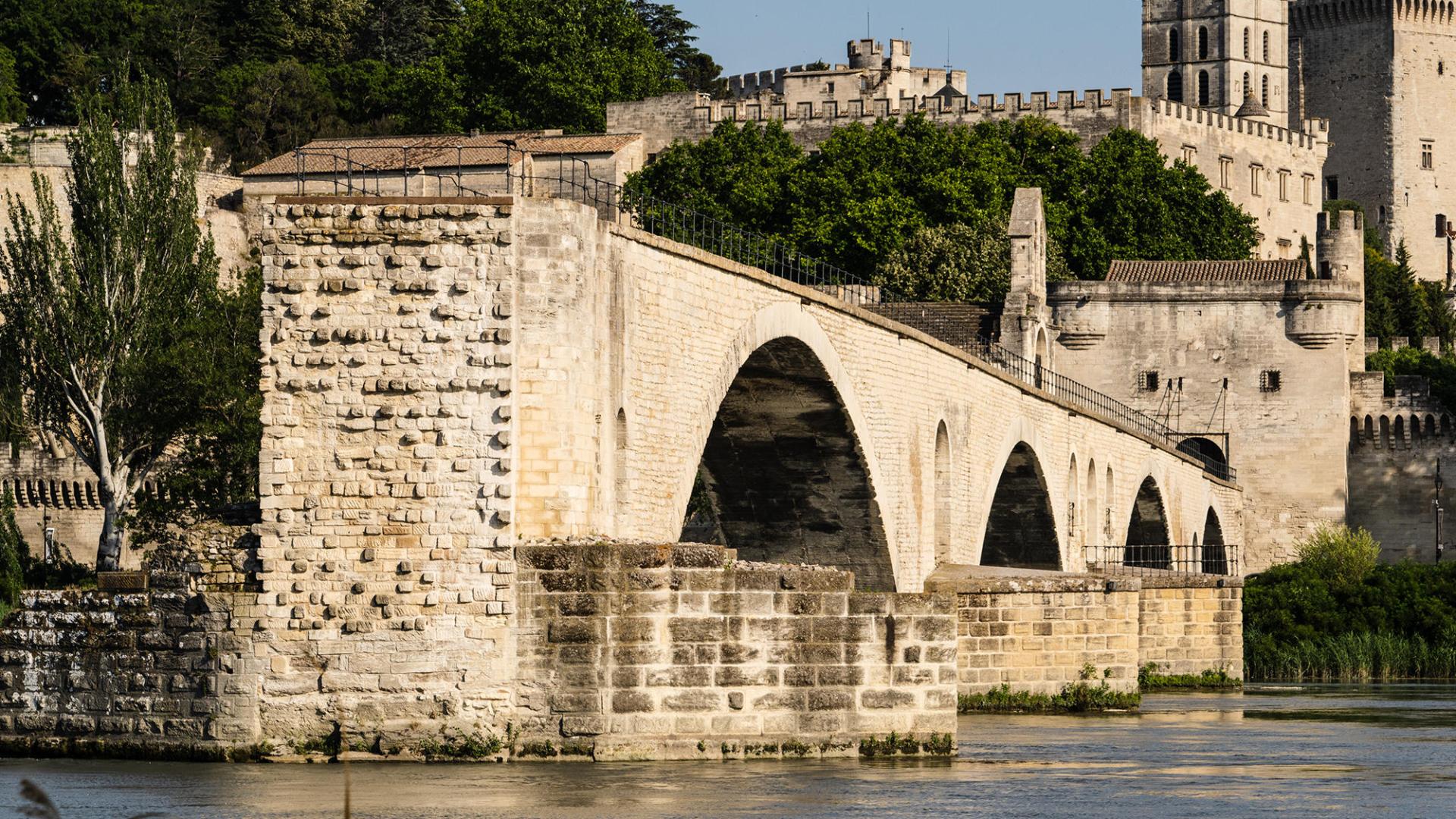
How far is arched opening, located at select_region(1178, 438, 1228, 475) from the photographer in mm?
65312

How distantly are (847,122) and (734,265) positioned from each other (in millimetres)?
51882

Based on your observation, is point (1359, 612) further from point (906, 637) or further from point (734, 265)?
point (906, 637)

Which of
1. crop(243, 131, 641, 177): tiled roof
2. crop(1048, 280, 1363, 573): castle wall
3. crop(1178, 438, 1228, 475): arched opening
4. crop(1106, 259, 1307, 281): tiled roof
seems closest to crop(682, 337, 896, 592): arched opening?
crop(243, 131, 641, 177): tiled roof

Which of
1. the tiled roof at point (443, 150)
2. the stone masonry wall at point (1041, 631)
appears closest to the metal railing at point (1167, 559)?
the stone masonry wall at point (1041, 631)

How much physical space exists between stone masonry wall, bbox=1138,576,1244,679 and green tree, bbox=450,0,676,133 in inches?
1591

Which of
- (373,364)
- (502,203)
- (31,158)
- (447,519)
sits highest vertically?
(31,158)

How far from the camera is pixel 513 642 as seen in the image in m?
20.8

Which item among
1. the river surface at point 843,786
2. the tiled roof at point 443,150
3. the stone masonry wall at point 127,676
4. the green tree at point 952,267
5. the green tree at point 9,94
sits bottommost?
→ the river surface at point 843,786

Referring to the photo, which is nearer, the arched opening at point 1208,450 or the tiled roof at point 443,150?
the tiled roof at point 443,150

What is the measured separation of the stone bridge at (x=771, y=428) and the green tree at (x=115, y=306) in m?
9.58

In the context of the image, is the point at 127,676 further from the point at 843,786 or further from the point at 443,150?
the point at 443,150

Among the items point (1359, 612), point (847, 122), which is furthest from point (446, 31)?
point (1359, 612)

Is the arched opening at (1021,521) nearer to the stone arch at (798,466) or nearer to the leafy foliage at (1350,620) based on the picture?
the leafy foliage at (1350,620)

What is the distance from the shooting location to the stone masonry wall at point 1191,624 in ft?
125
